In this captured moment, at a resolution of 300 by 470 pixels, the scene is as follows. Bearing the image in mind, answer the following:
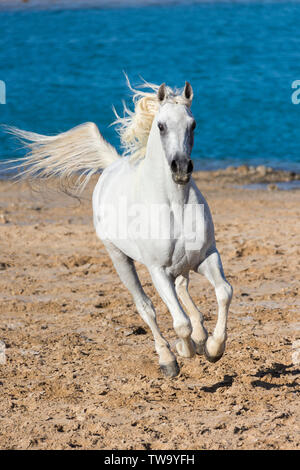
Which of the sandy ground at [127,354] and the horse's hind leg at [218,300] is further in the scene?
the horse's hind leg at [218,300]

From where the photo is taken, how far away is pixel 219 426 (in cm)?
408

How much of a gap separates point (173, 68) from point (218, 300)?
20215 mm

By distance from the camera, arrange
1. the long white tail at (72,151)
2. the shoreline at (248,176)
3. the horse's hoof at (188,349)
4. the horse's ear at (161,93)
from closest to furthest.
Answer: the horse's ear at (161,93) → the horse's hoof at (188,349) → the long white tail at (72,151) → the shoreline at (248,176)

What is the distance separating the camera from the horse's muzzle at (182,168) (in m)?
4.02

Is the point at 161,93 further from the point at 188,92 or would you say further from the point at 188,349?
the point at 188,349

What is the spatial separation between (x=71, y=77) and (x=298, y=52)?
765cm

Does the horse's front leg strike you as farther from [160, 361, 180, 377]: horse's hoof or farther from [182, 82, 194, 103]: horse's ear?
[182, 82, 194, 103]: horse's ear

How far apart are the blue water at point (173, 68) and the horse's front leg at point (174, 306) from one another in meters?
Answer: 10.2

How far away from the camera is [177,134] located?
410 centimetres

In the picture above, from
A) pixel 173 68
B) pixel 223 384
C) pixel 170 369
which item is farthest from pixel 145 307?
pixel 173 68

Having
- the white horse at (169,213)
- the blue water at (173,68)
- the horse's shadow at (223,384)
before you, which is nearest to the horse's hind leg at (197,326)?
the white horse at (169,213)

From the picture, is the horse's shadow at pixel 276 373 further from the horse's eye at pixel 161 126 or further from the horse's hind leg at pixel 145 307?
the horse's eye at pixel 161 126
